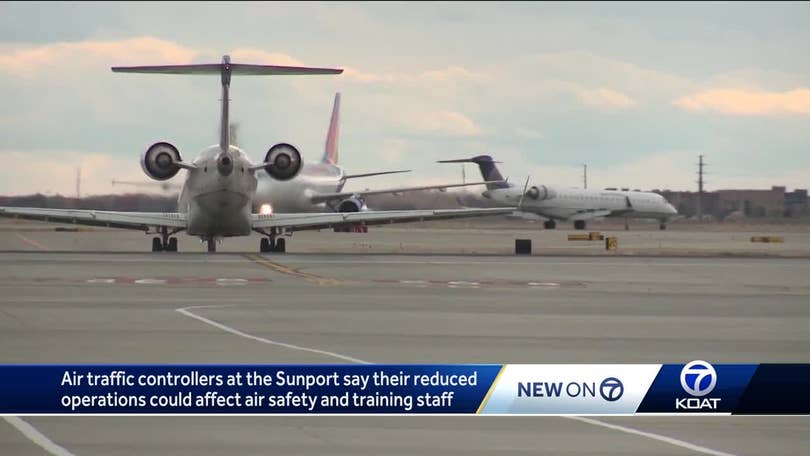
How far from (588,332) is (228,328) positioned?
19.2 feet

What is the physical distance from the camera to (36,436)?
12500mm

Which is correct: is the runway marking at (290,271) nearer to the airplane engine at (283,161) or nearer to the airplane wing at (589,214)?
the airplane engine at (283,161)

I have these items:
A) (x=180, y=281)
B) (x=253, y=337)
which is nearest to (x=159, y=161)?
(x=180, y=281)

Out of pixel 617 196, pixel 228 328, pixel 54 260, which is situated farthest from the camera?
pixel 617 196

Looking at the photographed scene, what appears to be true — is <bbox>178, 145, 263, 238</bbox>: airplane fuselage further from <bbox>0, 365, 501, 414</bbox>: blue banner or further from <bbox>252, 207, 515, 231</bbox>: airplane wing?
<bbox>0, 365, 501, 414</bbox>: blue banner

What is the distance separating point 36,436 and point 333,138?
9065 cm

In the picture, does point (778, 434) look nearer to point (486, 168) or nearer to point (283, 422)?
point (283, 422)

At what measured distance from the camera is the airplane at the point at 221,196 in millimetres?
51656

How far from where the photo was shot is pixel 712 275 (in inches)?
1642

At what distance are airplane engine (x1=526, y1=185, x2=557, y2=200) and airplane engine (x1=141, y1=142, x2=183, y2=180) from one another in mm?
75206

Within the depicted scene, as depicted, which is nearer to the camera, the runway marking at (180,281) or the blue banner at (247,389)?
the blue banner at (247,389)

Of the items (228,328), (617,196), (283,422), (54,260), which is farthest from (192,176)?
(617,196)

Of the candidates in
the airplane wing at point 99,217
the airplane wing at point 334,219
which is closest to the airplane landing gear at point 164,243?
the airplane wing at point 99,217

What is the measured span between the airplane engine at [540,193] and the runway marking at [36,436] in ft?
371
